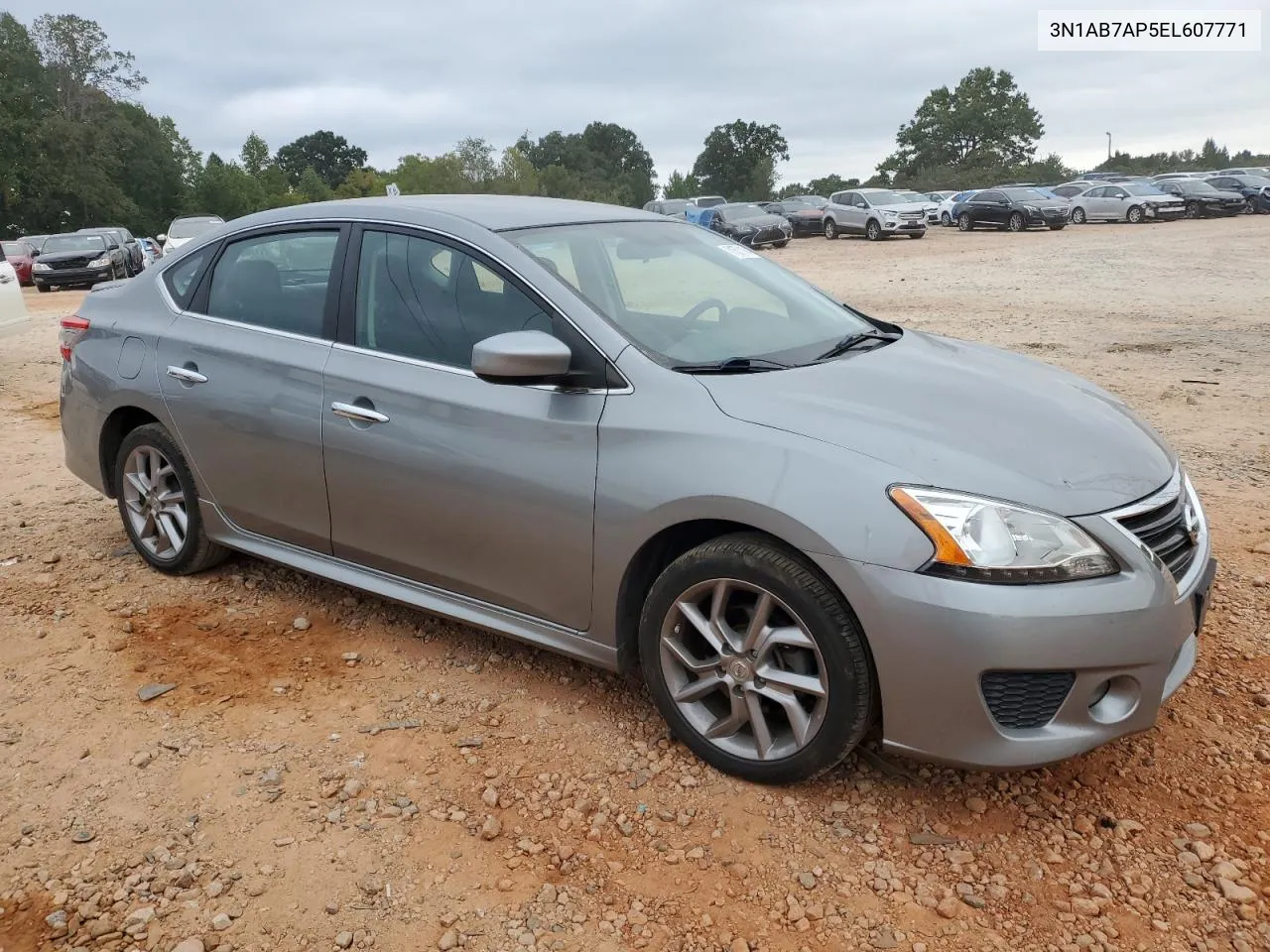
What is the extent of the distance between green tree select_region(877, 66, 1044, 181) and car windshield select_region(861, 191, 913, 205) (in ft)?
198

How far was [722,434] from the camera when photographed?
2.86 m

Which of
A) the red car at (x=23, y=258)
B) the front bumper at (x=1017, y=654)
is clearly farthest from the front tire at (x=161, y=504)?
the red car at (x=23, y=258)

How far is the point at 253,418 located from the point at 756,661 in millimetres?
2235

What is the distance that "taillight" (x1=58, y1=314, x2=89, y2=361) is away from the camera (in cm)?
471

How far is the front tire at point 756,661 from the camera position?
270 cm

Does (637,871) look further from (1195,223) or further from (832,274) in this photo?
(1195,223)

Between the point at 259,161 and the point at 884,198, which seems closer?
the point at 884,198

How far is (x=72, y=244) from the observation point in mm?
25109

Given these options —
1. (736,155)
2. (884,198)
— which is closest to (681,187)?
(736,155)

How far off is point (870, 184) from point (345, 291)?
8982cm

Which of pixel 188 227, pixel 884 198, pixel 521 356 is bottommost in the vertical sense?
pixel 188 227

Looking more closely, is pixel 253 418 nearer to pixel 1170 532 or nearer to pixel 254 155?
pixel 1170 532

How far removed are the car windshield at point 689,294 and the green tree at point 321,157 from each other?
398 feet

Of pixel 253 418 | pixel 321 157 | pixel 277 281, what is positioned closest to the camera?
pixel 253 418
